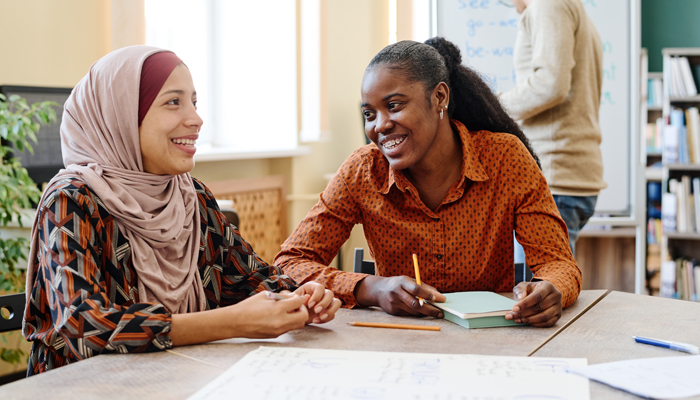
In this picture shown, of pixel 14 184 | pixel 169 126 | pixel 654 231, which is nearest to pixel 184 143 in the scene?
pixel 169 126

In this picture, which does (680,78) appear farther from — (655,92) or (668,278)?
(668,278)

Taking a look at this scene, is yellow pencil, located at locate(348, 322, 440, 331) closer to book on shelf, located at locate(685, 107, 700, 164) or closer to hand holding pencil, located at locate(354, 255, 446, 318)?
hand holding pencil, located at locate(354, 255, 446, 318)

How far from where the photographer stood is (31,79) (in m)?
2.38

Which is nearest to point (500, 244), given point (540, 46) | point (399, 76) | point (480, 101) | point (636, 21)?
point (480, 101)

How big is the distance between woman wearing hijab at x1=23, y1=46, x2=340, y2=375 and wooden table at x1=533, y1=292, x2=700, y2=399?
1.46 feet

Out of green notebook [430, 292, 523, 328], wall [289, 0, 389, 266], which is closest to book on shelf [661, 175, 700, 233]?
wall [289, 0, 389, 266]

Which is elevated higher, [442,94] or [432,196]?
[442,94]

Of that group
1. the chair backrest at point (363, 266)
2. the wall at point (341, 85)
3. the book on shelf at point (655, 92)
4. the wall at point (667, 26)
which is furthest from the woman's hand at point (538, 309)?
the wall at point (667, 26)

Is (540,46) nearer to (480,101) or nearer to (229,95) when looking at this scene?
(480,101)

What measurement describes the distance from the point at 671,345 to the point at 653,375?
190 millimetres

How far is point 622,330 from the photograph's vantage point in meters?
1.13

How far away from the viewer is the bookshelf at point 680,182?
4188 millimetres

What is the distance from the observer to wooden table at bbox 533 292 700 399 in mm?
992

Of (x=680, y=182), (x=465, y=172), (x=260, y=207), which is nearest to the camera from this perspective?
(x=465, y=172)
